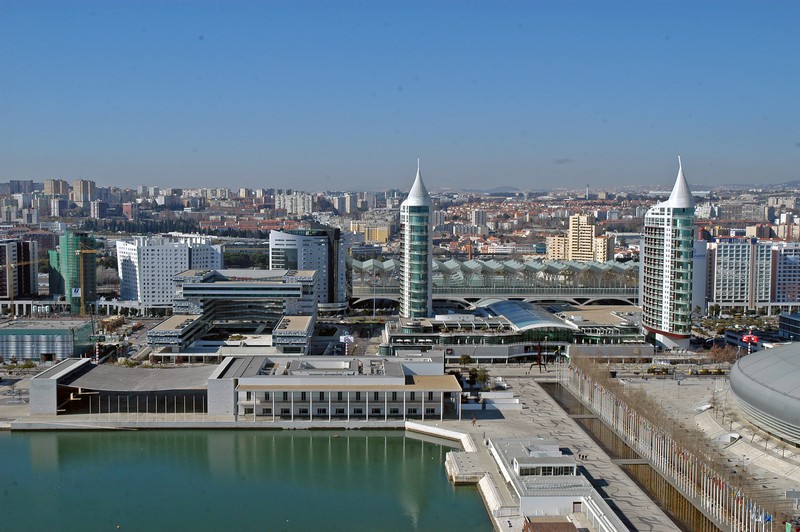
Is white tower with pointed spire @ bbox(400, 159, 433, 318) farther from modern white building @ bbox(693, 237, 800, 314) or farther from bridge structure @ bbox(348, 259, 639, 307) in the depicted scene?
modern white building @ bbox(693, 237, 800, 314)

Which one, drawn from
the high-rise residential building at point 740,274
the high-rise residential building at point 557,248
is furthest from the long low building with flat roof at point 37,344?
the high-rise residential building at point 557,248

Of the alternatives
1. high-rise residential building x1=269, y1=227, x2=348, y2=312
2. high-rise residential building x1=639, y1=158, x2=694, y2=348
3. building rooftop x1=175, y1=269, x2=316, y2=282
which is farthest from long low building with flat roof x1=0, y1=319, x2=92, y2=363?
high-rise residential building x1=639, y1=158, x2=694, y2=348

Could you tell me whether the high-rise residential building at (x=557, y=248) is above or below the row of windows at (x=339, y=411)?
above

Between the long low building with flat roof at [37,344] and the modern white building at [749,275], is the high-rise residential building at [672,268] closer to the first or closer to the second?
the modern white building at [749,275]

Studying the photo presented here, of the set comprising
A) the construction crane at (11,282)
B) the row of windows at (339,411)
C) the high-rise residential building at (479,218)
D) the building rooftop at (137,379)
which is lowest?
the row of windows at (339,411)

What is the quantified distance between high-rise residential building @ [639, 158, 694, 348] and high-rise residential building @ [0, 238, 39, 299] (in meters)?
16.0

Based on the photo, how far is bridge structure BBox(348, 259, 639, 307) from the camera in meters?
23.3

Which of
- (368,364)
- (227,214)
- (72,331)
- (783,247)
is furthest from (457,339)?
(227,214)

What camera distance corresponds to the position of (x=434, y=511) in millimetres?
9023

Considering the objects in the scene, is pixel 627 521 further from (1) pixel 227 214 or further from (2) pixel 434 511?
(1) pixel 227 214

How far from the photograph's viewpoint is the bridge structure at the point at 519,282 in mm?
23266

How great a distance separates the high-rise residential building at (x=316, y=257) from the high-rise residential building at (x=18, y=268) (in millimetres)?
7071

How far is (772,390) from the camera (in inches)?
388

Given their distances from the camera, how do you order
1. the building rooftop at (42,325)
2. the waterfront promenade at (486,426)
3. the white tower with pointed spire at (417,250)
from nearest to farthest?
the waterfront promenade at (486,426)
the building rooftop at (42,325)
the white tower with pointed spire at (417,250)
